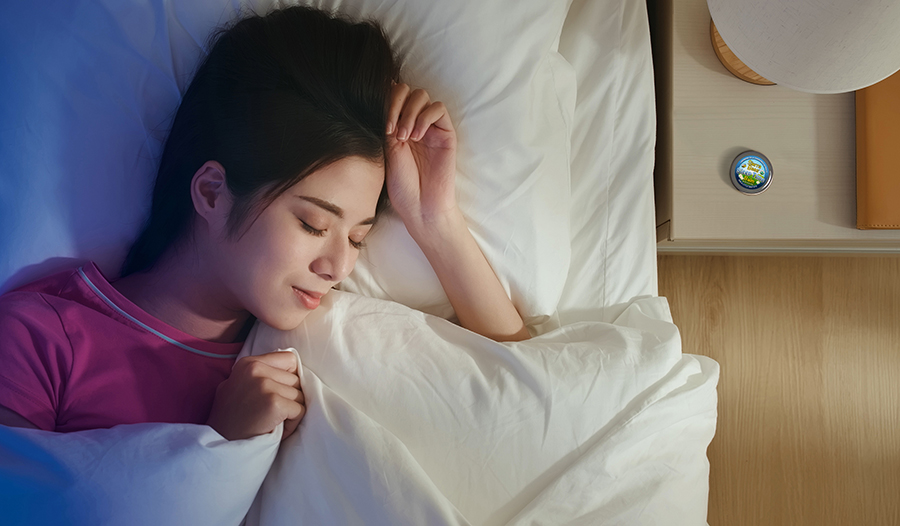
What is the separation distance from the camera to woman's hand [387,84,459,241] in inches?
36.6

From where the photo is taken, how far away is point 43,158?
92 centimetres

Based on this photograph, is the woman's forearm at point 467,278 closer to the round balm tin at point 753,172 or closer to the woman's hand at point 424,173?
the woman's hand at point 424,173

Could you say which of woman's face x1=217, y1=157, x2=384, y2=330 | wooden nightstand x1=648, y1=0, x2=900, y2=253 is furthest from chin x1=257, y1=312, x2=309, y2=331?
wooden nightstand x1=648, y1=0, x2=900, y2=253

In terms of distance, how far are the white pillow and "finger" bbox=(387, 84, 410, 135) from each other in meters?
0.08

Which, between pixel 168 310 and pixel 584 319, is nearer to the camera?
pixel 168 310

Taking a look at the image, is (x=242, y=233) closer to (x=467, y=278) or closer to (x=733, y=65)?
(x=467, y=278)

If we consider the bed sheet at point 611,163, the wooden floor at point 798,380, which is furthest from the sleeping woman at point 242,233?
the wooden floor at point 798,380

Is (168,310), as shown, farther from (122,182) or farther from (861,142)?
(861,142)

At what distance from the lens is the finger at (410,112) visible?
0.88 meters

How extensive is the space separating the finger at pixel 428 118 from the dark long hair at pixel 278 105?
0.18ft

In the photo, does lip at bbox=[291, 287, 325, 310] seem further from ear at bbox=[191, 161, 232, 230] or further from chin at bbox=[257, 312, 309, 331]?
ear at bbox=[191, 161, 232, 230]

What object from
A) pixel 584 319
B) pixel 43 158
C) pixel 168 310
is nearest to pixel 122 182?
pixel 43 158

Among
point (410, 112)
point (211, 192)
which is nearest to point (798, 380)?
point (410, 112)

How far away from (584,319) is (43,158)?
957mm
